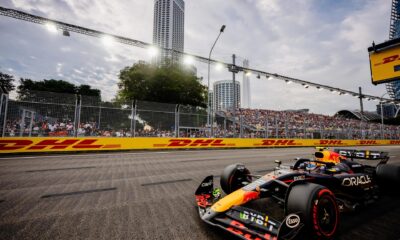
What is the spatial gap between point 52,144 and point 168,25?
158 meters

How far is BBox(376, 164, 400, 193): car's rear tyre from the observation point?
3.77 meters

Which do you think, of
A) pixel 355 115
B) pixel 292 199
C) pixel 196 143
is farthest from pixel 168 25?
pixel 292 199

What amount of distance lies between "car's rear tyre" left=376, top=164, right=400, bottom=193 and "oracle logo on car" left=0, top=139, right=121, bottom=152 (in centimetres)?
1136

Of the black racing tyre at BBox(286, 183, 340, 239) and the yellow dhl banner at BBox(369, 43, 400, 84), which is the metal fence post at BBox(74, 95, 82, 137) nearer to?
the black racing tyre at BBox(286, 183, 340, 239)

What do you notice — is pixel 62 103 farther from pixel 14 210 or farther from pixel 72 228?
pixel 72 228

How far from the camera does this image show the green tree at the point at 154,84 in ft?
89.9

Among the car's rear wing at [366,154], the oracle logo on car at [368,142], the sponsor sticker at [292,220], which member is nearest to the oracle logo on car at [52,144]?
the car's rear wing at [366,154]

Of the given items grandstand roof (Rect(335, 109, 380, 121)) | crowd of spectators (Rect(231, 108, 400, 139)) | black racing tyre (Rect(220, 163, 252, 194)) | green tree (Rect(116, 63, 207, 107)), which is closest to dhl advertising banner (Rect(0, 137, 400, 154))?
crowd of spectators (Rect(231, 108, 400, 139))

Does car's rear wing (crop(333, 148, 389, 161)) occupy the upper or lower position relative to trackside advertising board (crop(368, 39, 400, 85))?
lower

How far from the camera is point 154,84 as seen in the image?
27.3 meters

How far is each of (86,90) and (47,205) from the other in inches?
1967

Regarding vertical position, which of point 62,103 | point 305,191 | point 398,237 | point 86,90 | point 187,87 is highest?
point 86,90

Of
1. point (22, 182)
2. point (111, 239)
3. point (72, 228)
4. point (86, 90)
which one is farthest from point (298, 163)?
point (86, 90)

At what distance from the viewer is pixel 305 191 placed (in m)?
2.27
